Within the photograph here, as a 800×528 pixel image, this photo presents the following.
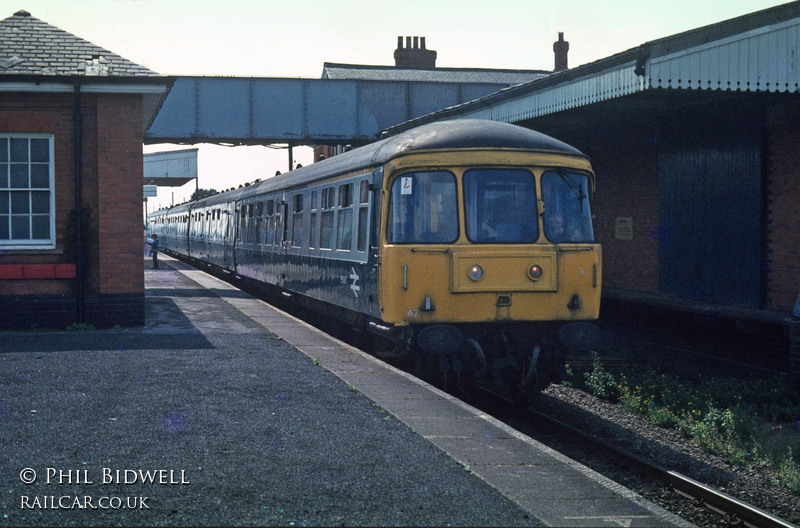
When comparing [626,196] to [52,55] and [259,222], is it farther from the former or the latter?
[52,55]

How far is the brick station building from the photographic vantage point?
40.7 feet

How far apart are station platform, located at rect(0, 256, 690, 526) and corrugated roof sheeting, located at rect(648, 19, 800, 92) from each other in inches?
211

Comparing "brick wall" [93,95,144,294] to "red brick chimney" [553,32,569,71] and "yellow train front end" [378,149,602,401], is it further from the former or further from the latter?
"red brick chimney" [553,32,569,71]

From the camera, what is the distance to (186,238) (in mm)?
36406

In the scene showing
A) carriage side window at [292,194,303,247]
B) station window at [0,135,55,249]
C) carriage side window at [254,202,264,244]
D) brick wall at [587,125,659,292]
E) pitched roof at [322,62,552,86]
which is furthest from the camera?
pitched roof at [322,62,552,86]

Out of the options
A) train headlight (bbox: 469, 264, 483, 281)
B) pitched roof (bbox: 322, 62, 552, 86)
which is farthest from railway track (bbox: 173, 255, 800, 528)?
pitched roof (bbox: 322, 62, 552, 86)

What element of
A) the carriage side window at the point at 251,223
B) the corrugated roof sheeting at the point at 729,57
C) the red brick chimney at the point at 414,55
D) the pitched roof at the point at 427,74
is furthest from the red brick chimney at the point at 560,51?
the corrugated roof sheeting at the point at 729,57

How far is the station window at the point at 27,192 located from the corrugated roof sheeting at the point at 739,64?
837cm

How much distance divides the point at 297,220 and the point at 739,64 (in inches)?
A: 270

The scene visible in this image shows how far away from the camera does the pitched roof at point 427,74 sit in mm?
37875

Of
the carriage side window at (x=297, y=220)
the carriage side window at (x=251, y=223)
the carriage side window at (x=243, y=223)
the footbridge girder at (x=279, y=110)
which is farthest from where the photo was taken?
the footbridge girder at (x=279, y=110)

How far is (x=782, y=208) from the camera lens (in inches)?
504

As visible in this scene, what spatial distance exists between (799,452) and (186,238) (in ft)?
102

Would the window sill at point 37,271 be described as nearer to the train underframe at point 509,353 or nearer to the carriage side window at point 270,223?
the carriage side window at point 270,223
